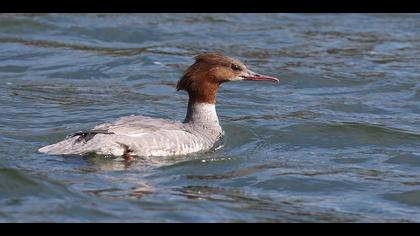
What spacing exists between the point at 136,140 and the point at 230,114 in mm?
3020

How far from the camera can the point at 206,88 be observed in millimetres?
11875

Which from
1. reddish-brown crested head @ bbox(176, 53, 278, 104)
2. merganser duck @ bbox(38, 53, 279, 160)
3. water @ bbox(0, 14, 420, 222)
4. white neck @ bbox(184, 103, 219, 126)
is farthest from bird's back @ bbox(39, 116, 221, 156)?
reddish-brown crested head @ bbox(176, 53, 278, 104)

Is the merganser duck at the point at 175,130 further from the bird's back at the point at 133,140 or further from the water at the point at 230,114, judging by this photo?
the water at the point at 230,114

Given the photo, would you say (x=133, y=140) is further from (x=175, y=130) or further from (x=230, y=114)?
(x=230, y=114)

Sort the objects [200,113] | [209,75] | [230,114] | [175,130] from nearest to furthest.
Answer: [175,130], [209,75], [200,113], [230,114]

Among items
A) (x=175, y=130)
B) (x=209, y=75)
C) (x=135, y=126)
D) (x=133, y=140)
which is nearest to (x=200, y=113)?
(x=209, y=75)

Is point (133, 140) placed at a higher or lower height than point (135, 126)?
lower

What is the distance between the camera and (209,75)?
11.8 metres

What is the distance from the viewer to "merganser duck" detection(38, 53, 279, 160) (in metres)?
10.6

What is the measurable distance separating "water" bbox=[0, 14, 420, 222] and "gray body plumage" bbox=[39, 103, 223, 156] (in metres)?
0.13

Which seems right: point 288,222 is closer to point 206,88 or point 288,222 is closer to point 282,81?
point 206,88

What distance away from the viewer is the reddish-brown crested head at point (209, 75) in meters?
11.7

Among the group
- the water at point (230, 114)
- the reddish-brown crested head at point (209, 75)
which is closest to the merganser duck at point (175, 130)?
the reddish-brown crested head at point (209, 75)

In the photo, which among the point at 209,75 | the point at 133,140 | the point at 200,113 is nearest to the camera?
the point at 133,140
